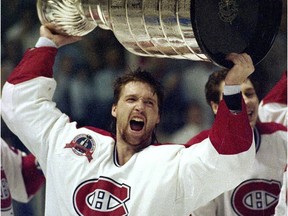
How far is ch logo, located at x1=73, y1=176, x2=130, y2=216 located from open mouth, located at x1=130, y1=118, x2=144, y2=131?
0.32 ft

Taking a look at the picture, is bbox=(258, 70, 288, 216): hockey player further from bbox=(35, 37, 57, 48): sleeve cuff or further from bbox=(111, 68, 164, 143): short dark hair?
Result: bbox=(35, 37, 57, 48): sleeve cuff

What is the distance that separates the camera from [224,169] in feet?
4.02

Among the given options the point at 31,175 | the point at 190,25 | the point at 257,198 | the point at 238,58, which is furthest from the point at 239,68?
the point at 31,175

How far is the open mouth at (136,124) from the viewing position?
4.23 feet

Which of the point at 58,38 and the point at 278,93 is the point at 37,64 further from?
the point at 278,93

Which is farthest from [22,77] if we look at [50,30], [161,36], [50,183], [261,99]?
[261,99]

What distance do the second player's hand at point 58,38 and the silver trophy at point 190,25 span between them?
83mm

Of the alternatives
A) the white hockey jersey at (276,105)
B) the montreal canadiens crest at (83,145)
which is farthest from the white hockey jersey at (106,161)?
the white hockey jersey at (276,105)

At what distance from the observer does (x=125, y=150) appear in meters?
1.30

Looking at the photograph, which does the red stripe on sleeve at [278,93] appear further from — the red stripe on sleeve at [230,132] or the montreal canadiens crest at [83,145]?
the montreal canadiens crest at [83,145]

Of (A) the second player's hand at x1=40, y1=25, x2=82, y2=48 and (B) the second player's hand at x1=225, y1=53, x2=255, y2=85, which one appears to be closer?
(B) the second player's hand at x1=225, y1=53, x2=255, y2=85

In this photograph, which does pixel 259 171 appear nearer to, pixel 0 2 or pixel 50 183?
pixel 50 183

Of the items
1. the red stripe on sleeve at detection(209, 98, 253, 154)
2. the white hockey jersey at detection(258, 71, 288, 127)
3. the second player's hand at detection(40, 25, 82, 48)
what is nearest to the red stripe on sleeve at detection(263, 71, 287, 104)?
the white hockey jersey at detection(258, 71, 288, 127)

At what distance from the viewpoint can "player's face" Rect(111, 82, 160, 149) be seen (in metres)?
1.29
